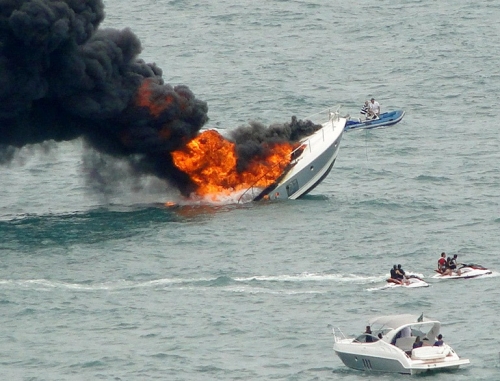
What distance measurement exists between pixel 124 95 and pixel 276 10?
79788mm

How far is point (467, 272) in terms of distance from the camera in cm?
7775

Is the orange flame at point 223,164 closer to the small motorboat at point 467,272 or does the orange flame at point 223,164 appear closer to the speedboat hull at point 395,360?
the small motorboat at point 467,272

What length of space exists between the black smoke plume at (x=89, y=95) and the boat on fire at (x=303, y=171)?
6.71 ft

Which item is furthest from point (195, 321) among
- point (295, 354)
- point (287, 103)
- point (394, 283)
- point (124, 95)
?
point (287, 103)

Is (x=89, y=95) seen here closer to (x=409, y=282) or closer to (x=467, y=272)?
(x=409, y=282)

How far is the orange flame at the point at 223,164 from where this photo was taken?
9450 centimetres

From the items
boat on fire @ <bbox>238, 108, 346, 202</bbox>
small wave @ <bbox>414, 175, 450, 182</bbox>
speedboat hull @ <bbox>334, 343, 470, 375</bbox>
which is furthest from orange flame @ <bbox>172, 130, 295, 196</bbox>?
speedboat hull @ <bbox>334, 343, 470, 375</bbox>

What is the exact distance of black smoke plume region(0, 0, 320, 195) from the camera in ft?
287

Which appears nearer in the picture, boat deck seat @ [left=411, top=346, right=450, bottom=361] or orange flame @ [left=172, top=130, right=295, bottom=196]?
boat deck seat @ [left=411, top=346, right=450, bottom=361]

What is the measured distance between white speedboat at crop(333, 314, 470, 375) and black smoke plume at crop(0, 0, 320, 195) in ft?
104

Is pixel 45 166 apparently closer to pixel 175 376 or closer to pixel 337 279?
pixel 337 279

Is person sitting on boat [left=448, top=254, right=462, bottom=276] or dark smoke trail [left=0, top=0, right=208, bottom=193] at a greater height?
dark smoke trail [left=0, top=0, right=208, bottom=193]

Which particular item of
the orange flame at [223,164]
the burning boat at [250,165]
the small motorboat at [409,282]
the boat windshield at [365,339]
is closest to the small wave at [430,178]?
the burning boat at [250,165]

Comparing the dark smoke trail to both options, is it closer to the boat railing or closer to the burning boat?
the burning boat
